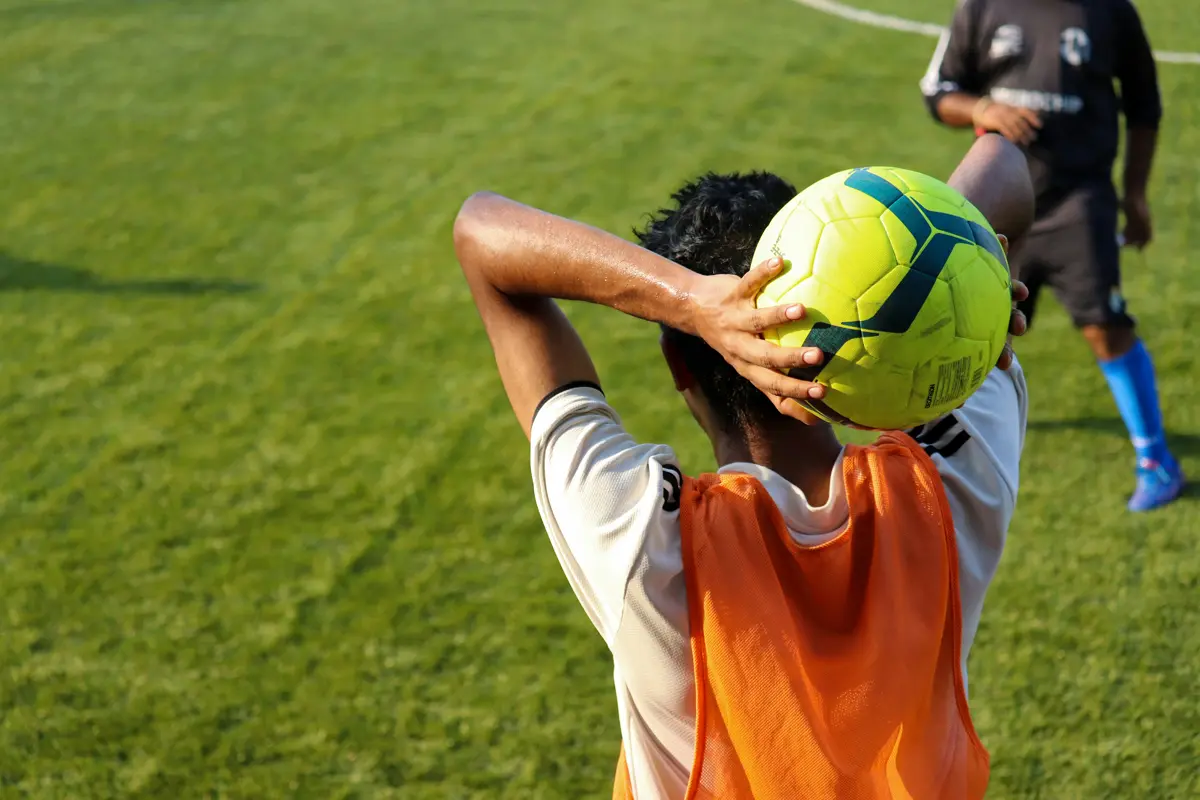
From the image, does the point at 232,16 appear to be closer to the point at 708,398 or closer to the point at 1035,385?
the point at 1035,385

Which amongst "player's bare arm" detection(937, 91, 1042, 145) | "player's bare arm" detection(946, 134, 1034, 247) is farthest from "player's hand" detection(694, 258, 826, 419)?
"player's bare arm" detection(937, 91, 1042, 145)

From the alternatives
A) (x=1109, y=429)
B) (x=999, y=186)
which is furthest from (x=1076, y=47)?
(x=999, y=186)

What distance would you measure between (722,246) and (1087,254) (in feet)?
11.3

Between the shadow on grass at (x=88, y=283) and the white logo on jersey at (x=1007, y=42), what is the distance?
13.8ft

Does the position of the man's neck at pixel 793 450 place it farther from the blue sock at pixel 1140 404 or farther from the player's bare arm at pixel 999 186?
the blue sock at pixel 1140 404

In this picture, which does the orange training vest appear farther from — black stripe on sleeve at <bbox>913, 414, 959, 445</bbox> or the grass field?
the grass field

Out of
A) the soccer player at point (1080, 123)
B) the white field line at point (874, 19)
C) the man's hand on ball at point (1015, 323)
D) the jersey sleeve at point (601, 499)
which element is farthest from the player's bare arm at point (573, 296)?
the white field line at point (874, 19)

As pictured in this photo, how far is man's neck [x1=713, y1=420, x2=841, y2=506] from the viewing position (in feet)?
7.07

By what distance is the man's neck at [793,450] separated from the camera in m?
2.15

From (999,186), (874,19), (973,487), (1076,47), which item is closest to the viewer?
(973,487)

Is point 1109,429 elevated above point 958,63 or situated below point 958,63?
below

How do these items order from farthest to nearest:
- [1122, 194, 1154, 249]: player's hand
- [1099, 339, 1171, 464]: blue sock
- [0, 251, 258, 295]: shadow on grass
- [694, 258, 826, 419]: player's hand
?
[0, 251, 258, 295]: shadow on grass < [1122, 194, 1154, 249]: player's hand < [1099, 339, 1171, 464]: blue sock < [694, 258, 826, 419]: player's hand

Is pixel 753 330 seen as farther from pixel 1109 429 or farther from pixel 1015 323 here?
pixel 1109 429

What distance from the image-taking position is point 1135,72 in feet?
16.8
